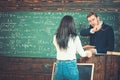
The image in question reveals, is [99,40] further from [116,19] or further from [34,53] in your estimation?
[34,53]

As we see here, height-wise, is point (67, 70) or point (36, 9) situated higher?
point (36, 9)

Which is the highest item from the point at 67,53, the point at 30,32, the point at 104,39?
the point at 30,32

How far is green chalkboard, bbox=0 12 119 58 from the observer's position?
21.3 ft

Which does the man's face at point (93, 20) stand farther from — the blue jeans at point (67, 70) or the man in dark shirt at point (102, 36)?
the blue jeans at point (67, 70)

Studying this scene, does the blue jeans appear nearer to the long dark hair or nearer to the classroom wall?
the long dark hair

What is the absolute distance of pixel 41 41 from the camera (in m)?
6.54

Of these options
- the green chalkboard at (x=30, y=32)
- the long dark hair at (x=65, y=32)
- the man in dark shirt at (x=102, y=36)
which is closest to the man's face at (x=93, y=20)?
the man in dark shirt at (x=102, y=36)

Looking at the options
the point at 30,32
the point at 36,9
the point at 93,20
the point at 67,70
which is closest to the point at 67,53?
the point at 67,70

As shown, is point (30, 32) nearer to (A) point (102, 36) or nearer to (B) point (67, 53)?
(A) point (102, 36)

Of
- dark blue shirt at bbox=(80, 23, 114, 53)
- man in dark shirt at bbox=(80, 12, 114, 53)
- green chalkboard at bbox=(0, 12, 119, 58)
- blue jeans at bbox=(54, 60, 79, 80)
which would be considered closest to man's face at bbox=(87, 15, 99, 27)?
man in dark shirt at bbox=(80, 12, 114, 53)

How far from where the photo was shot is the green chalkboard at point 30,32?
21.3 feet

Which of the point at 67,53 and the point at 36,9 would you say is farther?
the point at 36,9

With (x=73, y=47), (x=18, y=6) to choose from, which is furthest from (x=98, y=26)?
(x=18, y=6)

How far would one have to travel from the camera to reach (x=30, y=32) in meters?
6.61
